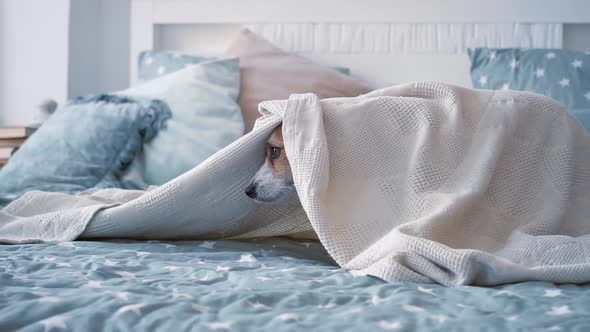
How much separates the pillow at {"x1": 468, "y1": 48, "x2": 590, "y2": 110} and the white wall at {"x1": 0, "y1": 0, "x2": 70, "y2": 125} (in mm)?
1629

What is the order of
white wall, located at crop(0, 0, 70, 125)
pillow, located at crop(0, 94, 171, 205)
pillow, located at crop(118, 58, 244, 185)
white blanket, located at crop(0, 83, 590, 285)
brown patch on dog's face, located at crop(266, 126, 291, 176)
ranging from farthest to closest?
white wall, located at crop(0, 0, 70, 125) < pillow, located at crop(118, 58, 244, 185) < pillow, located at crop(0, 94, 171, 205) < brown patch on dog's face, located at crop(266, 126, 291, 176) < white blanket, located at crop(0, 83, 590, 285)

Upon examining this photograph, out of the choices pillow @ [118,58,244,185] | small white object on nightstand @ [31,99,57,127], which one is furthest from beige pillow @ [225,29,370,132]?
small white object on nightstand @ [31,99,57,127]

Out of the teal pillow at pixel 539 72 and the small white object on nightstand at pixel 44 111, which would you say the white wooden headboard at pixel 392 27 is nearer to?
the teal pillow at pixel 539 72

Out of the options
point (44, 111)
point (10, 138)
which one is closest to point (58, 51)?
point (44, 111)

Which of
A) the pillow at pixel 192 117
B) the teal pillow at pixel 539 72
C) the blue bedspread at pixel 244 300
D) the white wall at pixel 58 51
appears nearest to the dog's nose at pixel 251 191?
the blue bedspread at pixel 244 300

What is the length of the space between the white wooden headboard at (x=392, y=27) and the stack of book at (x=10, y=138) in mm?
688

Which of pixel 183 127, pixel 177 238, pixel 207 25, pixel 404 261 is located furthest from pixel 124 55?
pixel 404 261

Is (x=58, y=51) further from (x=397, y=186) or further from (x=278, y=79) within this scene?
(x=397, y=186)

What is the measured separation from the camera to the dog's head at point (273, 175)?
147cm

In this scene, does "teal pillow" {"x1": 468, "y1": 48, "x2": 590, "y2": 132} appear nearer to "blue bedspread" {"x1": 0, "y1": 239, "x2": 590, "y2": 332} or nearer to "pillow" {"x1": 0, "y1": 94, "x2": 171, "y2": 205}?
"pillow" {"x1": 0, "y1": 94, "x2": 171, "y2": 205}

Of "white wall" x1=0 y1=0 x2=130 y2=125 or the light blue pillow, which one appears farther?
"white wall" x1=0 y1=0 x2=130 y2=125

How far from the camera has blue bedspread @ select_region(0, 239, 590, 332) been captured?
2.75 ft

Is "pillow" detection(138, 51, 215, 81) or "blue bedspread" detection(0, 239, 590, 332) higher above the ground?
"pillow" detection(138, 51, 215, 81)

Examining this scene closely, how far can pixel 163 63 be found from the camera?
266 cm
